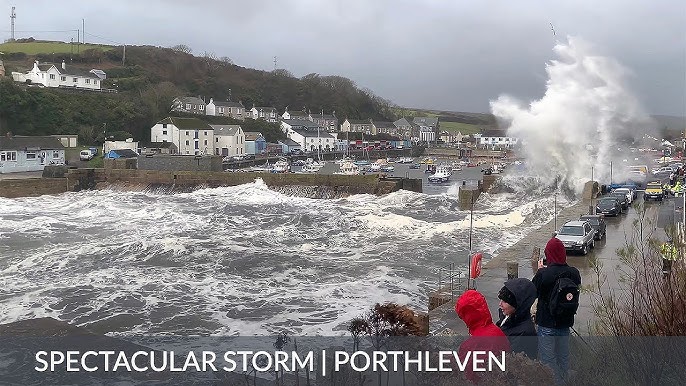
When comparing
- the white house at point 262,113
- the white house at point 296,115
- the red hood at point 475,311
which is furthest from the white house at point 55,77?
the red hood at point 475,311

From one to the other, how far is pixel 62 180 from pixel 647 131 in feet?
127

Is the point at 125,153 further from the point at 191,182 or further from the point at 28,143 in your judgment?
the point at 191,182

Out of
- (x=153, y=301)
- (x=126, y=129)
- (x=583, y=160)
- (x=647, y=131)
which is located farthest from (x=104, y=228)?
(x=126, y=129)

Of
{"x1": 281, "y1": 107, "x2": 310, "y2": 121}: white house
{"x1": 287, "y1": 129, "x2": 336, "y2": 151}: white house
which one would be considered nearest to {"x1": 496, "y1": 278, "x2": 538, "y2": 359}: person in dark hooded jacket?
{"x1": 287, "y1": 129, "x2": 336, "y2": 151}: white house

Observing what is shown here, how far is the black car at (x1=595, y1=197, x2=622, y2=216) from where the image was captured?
81.3 feet

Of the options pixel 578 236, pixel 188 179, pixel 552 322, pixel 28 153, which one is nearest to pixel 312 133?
pixel 28 153

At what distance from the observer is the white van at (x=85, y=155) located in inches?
2112

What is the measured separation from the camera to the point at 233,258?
19.1 metres

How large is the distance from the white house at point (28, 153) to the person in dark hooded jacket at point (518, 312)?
4807 centimetres

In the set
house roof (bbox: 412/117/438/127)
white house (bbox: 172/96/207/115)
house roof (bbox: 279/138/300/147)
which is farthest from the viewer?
house roof (bbox: 412/117/438/127)

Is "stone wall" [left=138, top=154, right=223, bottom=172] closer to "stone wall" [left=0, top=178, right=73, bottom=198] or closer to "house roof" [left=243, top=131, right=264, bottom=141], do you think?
"stone wall" [left=0, top=178, right=73, bottom=198]

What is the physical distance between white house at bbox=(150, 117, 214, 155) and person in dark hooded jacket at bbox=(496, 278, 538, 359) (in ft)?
223

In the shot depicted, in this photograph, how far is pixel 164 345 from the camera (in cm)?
1109

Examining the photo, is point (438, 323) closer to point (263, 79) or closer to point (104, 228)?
point (104, 228)
